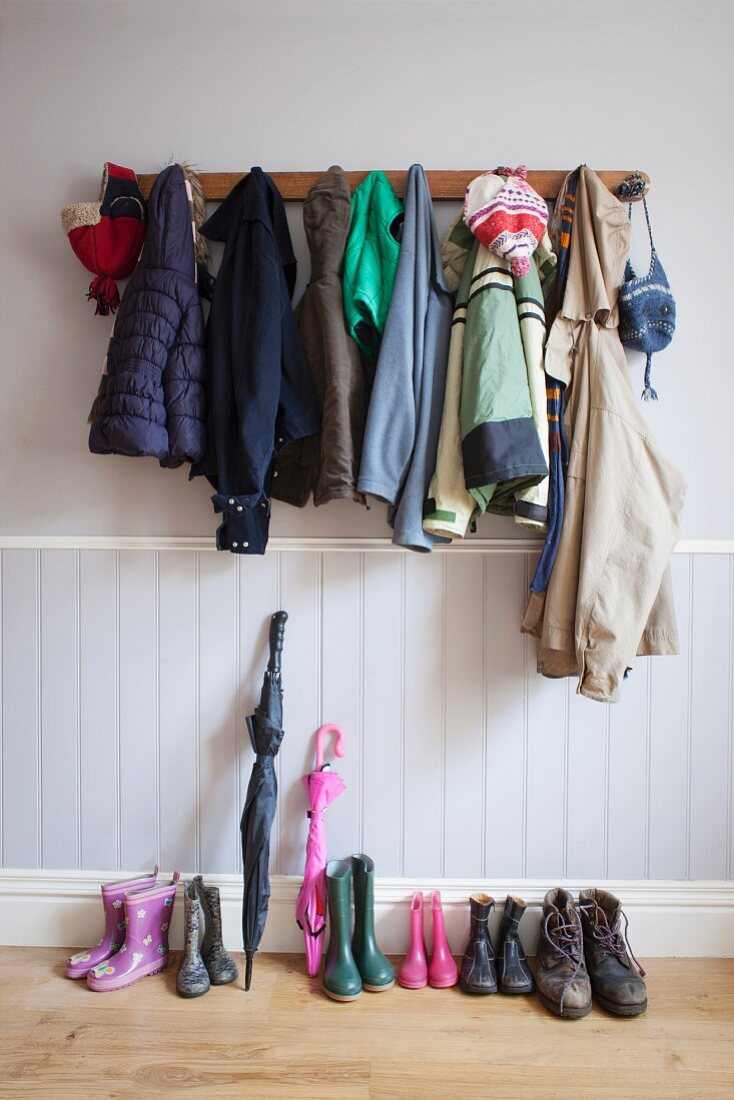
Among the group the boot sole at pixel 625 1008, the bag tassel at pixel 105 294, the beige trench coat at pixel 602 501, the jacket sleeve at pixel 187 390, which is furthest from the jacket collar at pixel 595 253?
the boot sole at pixel 625 1008

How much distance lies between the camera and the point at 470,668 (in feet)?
5.29

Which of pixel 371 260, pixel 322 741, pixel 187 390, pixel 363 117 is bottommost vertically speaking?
pixel 322 741

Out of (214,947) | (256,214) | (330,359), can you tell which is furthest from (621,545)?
(214,947)

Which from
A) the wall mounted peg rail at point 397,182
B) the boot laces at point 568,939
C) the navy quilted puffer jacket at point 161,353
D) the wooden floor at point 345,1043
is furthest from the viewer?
the wall mounted peg rail at point 397,182

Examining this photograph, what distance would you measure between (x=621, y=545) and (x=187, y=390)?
997mm

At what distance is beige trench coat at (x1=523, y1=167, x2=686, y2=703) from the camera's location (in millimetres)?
1357

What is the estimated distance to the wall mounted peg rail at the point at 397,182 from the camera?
5.05ft

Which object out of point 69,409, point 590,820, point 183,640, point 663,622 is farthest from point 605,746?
point 69,409

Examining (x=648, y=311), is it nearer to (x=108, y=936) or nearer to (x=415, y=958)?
(x=415, y=958)

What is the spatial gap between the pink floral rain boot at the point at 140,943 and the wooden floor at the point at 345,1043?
0.03 meters

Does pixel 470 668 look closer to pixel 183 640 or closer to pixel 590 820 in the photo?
pixel 590 820

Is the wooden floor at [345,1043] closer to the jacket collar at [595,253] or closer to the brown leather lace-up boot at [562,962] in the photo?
the brown leather lace-up boot at [562,962]

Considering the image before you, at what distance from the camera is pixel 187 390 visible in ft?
4.54

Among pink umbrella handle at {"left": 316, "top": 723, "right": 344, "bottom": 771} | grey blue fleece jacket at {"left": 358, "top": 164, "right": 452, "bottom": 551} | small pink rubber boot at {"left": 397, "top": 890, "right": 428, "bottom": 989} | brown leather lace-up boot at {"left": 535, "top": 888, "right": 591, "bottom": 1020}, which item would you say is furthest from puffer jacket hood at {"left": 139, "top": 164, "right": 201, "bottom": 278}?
brown leather lace-up boot at {"left": 535, "top": 888, "right": 591, "bottom": 1020}
